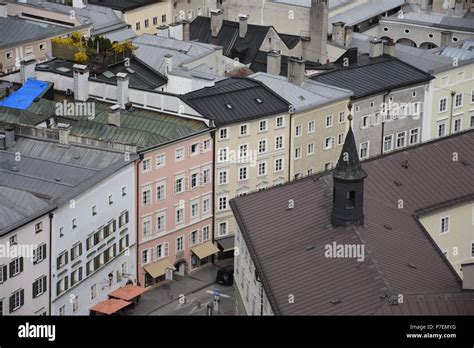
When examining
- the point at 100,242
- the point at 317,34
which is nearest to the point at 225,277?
the point at 100,242

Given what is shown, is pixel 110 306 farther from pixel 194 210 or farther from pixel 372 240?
pixel 372 240

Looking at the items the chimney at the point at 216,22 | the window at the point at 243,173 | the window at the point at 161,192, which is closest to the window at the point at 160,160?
the window at the point at 161,192

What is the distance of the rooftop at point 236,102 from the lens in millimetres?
127375

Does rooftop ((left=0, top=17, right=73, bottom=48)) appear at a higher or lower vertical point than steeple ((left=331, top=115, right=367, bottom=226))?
lower

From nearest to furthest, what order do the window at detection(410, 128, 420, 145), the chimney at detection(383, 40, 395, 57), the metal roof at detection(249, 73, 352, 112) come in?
the metal roof at detection(249, 73, 352, 112)
the window at detection(410, 128, 420, 145)
the chimney at detection(383, 40, 395, 57)

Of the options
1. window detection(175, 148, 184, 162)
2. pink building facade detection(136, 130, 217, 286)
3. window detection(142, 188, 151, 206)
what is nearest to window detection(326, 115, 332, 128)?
pink building facade detection(136, 130, 217, 286)

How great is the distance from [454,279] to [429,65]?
54082 millimetres

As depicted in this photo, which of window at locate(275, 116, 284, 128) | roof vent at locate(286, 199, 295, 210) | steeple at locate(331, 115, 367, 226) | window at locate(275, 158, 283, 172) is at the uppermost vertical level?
steeple at locate(331, 115, 367, 226)

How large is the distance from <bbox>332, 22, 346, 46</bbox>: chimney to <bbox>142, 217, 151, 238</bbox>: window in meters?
39.3

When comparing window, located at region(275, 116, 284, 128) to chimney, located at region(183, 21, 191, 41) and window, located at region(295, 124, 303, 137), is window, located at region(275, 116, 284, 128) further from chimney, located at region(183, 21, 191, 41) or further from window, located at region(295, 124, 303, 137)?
chimney, located at region(183, 21, 191, 41)

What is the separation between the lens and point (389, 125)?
13962cm

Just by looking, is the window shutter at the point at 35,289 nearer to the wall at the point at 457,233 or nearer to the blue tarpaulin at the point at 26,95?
the blue tarpaulin at the point at 26,95

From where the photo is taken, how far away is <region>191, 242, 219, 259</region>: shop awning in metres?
126
